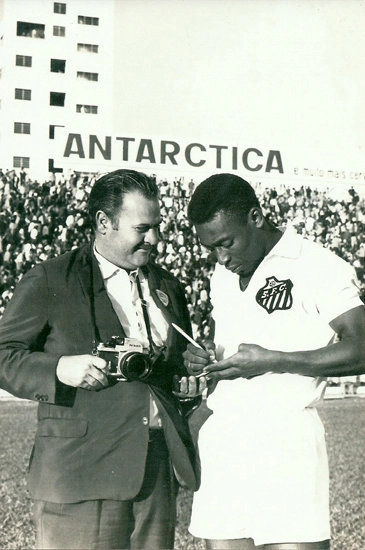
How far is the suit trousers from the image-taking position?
148 cm

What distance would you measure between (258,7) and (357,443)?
244 cm

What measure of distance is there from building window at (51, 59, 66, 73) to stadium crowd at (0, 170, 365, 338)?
360 millimetres

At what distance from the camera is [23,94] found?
2180 millimetres

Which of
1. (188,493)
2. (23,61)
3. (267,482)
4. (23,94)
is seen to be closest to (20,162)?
(23,94)

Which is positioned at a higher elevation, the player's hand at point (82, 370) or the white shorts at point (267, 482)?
the player's hand at point (82, 370)

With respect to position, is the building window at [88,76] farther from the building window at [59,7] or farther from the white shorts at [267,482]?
the white shorts at [267,482]

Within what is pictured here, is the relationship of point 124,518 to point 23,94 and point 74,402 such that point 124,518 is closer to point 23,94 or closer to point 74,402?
point 74,402

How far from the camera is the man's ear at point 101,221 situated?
66.2 inches

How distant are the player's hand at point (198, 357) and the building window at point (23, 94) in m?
1.11

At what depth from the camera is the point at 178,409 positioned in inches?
65.4

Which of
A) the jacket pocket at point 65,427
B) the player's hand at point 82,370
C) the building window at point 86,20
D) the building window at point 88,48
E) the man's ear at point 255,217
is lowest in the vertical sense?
the jacket pocket at point 65,427

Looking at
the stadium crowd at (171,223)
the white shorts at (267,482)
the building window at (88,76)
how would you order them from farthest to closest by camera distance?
1. the stadium crowd at (171,223)
2. the building window at (88,76)
3. the white shorts at (267,482)

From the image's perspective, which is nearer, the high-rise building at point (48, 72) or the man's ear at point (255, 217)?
the man's ear at point (255, 217)

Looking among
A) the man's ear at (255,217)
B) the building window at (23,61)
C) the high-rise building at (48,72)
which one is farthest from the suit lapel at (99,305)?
the building window at (23,61)
